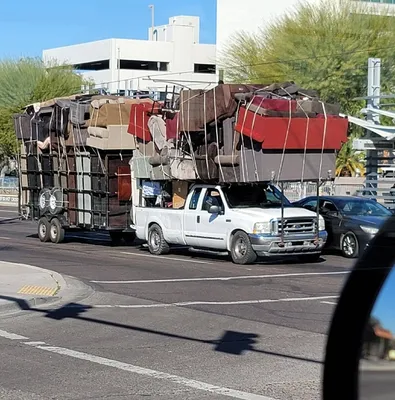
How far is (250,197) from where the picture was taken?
20.2 m

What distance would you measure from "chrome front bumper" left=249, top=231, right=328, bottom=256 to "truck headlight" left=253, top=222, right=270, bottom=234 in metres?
0.12

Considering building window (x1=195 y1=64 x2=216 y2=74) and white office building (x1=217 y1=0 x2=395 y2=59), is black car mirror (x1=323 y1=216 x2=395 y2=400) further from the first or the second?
building window (x1=195 y1=64 x2=216 y2=74)

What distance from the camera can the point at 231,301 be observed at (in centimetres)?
1346

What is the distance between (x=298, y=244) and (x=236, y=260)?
1364mm

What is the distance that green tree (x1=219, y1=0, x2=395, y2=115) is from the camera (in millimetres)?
47938

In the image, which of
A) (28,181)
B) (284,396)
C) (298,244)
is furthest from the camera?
(28,181)

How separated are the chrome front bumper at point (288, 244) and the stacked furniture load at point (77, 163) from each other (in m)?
5.16

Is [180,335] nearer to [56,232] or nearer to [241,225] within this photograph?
[241,225]

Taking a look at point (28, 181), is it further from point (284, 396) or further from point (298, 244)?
point (284, 396)

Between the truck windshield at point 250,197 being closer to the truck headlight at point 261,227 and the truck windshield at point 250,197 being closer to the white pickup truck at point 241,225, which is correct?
the white pickup truck at point 241,225

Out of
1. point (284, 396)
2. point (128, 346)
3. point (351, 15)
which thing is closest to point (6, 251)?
point (128, 346)

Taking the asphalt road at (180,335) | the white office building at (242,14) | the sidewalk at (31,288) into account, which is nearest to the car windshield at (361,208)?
the asphalt road at (180,335)

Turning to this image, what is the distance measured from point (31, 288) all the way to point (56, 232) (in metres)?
10.7

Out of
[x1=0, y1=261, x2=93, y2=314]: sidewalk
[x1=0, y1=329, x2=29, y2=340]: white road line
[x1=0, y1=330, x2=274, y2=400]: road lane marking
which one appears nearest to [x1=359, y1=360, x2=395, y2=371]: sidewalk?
[x1=0, y1=330, x2=274, y2=400]: road lane marking
